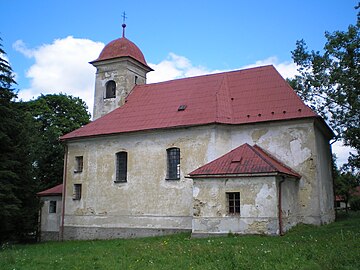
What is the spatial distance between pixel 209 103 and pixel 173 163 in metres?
3.97

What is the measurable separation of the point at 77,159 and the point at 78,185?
1.71 metres

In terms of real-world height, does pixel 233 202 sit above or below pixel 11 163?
below

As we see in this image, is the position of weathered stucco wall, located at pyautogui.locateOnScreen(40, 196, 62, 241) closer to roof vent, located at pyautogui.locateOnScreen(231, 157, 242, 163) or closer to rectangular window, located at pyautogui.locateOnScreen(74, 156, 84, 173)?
rectangular window, located at pyautogui.locateOnScreen(74, 156, 84, 173)

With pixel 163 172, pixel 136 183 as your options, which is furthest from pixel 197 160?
pixel 136 183

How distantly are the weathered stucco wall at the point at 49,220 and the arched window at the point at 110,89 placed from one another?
311 inches

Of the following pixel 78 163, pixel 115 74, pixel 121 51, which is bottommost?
pixel 78 163

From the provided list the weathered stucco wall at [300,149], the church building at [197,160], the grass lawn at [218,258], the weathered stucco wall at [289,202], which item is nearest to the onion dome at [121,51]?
the church building at [197,160]

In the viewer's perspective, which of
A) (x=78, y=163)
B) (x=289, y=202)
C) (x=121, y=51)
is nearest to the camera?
(x=289, y=202)

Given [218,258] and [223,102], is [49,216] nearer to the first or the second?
[223,102]

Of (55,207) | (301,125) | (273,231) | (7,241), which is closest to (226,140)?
(301,125)

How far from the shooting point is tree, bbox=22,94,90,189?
33781mm

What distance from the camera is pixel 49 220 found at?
1027 inches

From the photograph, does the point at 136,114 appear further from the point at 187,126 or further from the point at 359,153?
the point at 359,153

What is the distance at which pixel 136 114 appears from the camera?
2394 cm
